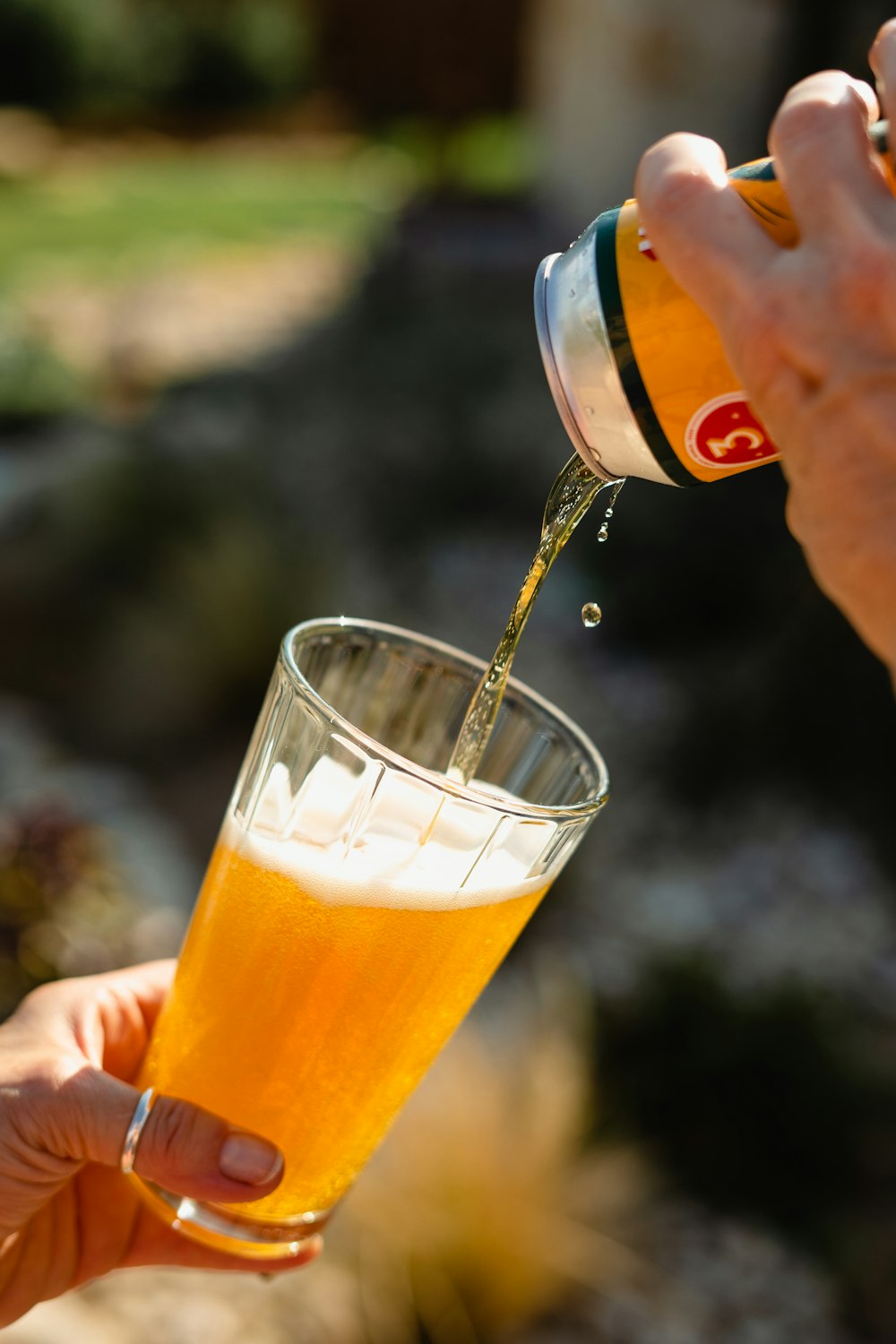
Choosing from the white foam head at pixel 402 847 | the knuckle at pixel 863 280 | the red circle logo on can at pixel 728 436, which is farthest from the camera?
the white foam head at pixel 402 847

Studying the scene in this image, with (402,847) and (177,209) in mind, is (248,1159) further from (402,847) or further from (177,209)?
(177,209)

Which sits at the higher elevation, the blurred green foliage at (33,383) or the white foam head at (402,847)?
the white foam head at (402,847)

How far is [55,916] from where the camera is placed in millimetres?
2896

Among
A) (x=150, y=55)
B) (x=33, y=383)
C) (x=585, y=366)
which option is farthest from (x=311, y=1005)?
(x=150, y=55)

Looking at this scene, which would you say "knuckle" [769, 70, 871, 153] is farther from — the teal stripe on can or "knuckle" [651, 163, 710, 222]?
the teal stripe on can

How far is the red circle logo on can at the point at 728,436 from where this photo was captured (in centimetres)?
92

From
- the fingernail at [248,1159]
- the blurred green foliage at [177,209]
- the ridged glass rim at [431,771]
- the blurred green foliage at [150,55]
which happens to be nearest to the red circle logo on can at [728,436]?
the ridged glass rim at [431,771]

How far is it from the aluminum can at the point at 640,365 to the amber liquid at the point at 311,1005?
39 cm

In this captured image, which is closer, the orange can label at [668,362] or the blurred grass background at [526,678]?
the orange can label at [668,362]

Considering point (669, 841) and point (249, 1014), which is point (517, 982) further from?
point (249, 1014)

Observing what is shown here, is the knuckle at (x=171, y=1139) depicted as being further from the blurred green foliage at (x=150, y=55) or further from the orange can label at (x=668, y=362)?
the blurred green foliage at (x=150, y=55)

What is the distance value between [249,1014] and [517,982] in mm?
2535

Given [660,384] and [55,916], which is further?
[55,916]

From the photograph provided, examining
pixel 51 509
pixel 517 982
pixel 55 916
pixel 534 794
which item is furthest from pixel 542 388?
pixel 534 794
